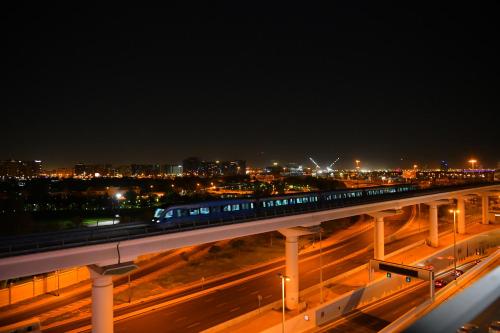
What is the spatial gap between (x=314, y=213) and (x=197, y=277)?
1754 centimetres

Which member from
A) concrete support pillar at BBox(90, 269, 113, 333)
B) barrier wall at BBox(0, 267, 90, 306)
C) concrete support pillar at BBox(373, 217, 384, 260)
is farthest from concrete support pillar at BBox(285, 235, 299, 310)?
barrier wall at BBox(0, 267, 90, 306)

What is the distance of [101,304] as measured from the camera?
992 inches

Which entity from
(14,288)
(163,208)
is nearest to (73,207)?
(14,288)

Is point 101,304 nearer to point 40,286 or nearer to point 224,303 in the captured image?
point 224,303

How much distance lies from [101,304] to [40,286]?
19.9m

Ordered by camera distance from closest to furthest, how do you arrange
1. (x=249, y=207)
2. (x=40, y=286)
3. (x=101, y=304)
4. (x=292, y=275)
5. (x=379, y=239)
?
(x=101, y=304), (x=292, y=275), (x=249, y=207), (x=40, y=286), (x=379, y=239)

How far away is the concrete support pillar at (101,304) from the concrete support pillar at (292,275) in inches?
693

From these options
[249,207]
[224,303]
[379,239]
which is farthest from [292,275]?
[379,239]

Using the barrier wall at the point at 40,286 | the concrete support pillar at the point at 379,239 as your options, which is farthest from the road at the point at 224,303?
the barrier wall at the point at 40,286

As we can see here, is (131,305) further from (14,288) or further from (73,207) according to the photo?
(73,207)

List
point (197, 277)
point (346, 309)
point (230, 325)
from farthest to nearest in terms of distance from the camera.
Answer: point (197, 277), point (346, 309), point (230, 325)

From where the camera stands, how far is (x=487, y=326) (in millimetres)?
9953

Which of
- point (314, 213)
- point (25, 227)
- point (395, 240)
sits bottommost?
point (395, 240)

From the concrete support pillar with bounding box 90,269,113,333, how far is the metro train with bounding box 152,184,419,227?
6.02 meters
